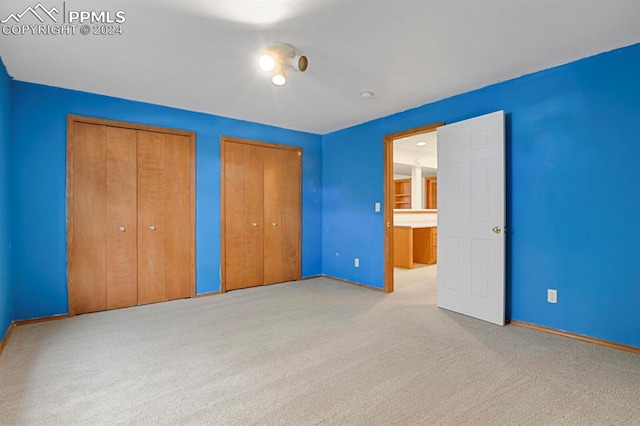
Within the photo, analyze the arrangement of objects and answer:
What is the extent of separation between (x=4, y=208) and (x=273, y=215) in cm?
290

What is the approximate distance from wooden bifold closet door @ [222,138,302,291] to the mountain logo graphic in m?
2.35

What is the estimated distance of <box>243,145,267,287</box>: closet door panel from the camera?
15.2 ft

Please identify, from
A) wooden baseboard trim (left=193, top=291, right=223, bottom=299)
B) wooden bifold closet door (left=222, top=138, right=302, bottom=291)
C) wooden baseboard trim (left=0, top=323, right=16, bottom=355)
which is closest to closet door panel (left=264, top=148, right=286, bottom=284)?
wooden bifold closet door (left=222, top=138, right=302, bottom=291)

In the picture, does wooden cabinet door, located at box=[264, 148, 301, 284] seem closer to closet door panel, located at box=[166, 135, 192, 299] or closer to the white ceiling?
closet door panel, located at box=[166, 135, 192, 299]

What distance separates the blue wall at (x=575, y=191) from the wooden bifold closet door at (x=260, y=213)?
8.36 feet

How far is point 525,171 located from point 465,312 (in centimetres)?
151

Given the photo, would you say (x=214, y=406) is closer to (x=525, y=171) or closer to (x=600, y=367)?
(x=600, y=367)

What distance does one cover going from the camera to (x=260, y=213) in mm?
4785

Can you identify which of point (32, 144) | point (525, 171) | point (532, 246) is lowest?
point (532, 246)

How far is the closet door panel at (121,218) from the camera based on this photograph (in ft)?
11.9

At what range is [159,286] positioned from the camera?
156 inches

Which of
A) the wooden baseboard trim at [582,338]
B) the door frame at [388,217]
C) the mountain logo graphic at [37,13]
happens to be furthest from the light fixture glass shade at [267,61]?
the wooden baseboard trim at [582,338]

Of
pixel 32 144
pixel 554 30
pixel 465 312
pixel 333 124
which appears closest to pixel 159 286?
pixel 32 144

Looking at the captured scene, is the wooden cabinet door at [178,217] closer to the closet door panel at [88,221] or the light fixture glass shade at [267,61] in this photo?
the closet door panel at [88,221]
